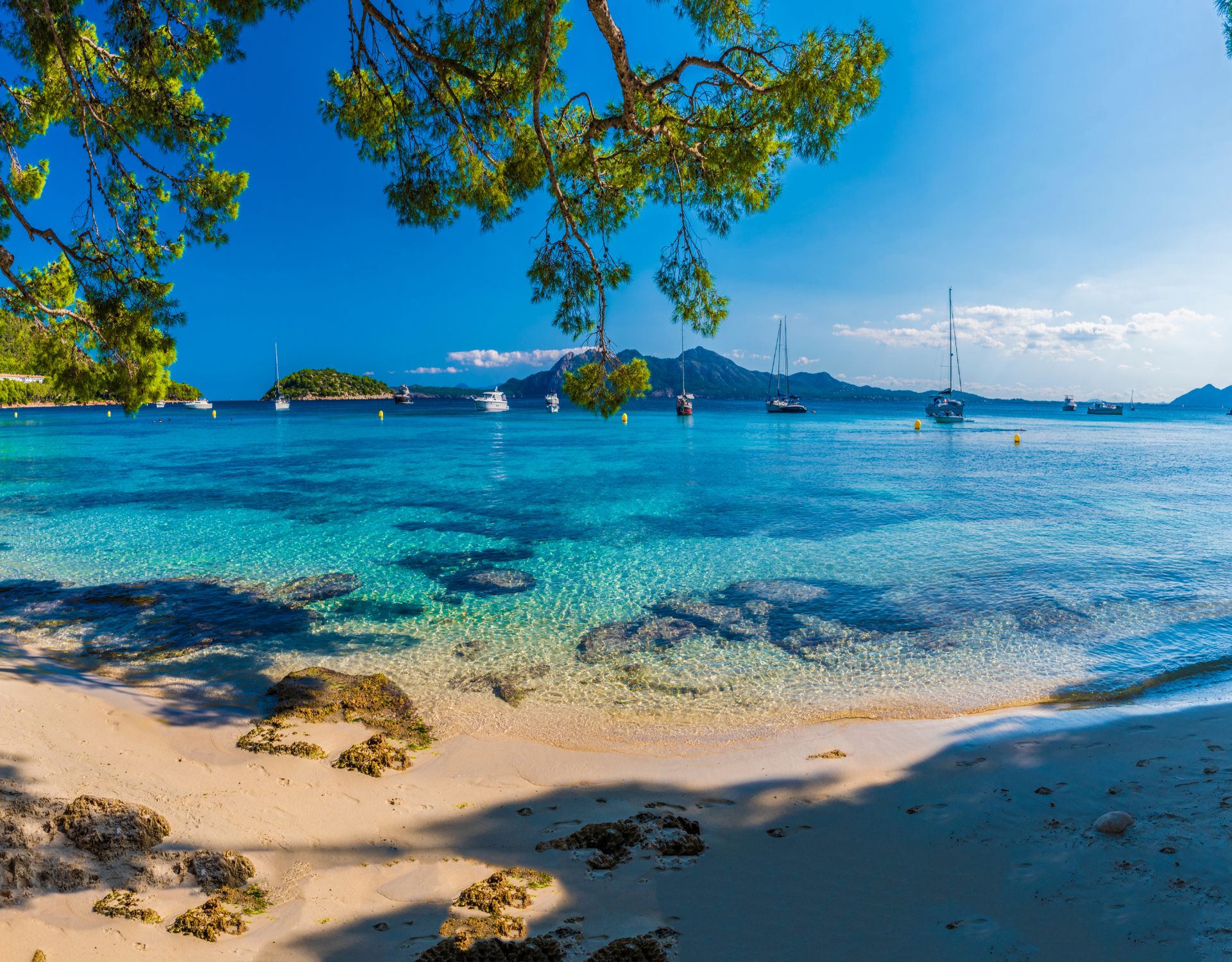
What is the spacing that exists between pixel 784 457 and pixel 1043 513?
1833cm

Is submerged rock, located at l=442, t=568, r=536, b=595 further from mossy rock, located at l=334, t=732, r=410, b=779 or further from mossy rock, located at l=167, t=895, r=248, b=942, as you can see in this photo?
mossy rock, located at l=167, t=895, r=248, b=942

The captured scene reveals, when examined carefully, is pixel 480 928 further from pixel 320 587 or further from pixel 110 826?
pixel 320 587

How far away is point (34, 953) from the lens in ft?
9.53

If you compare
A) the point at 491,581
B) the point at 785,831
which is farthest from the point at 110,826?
the point at 491,581

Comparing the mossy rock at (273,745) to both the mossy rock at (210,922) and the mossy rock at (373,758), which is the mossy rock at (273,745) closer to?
the mossy rock at (373,758)

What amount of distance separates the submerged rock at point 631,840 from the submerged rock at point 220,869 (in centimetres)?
178

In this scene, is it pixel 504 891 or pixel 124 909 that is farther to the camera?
pixel 504 891

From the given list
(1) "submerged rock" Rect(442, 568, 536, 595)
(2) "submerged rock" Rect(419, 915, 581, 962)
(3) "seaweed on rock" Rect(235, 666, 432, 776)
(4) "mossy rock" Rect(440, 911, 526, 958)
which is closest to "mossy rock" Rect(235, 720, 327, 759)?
(3) "seaweed on rock" Rect(235, 666, 432, 776)

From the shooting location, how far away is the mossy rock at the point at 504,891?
341 cm

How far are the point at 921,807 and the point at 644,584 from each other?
7547 millimetres

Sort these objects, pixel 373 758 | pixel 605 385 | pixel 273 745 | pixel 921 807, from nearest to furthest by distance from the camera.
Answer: pixel 921 807
pixel 373 758
pixel 273 745
pixel 605 385

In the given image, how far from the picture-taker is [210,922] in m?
3.21

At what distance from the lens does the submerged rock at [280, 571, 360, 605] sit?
1081 cm

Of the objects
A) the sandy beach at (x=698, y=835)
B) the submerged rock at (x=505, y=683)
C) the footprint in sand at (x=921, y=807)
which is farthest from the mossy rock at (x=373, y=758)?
the footprint in sand at (x=921, y=807)
